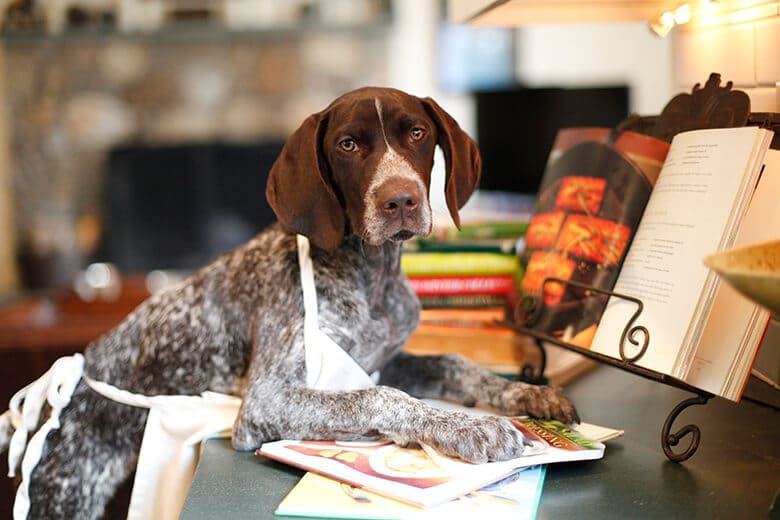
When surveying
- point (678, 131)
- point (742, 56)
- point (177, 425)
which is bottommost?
point (177, 425)

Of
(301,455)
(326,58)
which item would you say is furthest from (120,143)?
(301,455)

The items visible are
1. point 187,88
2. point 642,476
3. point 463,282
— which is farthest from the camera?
point 187,88

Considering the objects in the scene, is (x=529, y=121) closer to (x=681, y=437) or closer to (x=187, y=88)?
(x=187, y=88)

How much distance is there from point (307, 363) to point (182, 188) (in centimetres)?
481

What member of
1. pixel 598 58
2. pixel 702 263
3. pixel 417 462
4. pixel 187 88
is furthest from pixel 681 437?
pixel 187 88

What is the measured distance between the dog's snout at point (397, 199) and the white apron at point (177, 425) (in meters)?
0.21

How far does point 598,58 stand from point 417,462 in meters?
5.20

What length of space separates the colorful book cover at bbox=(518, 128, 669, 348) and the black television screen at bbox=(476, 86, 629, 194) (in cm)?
260

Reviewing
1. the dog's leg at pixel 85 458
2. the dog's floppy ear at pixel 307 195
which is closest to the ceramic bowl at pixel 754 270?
the dog's floppy ear at pixel 307 195

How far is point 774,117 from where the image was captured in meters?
1.42

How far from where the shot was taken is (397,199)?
1.60m

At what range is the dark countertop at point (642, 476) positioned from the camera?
121 centimetres

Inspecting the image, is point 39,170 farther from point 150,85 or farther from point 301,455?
point 301,455

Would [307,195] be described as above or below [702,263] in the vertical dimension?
below
